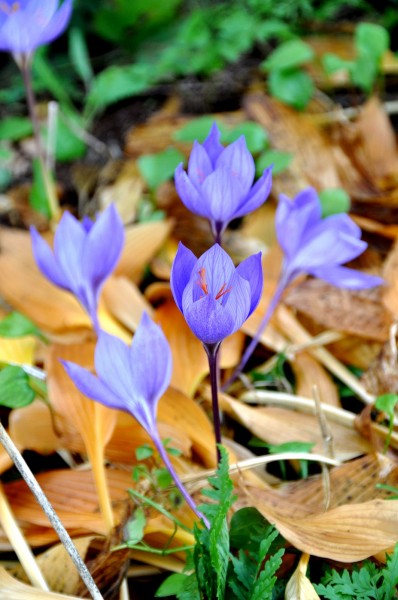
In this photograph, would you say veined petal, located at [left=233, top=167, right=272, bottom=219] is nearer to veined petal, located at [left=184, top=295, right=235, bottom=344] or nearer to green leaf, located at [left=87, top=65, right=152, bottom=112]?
veined petal, located at [left=184, top=295, right=235, bottom=344]

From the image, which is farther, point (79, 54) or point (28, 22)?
point (79, 54)

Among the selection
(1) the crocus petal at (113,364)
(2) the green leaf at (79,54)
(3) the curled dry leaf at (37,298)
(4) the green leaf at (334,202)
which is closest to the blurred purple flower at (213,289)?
(1) the crocus petal at (113,364)

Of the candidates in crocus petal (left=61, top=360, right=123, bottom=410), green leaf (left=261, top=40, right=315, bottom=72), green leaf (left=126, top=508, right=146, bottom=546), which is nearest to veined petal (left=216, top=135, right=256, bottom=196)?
crocus petal (left=61, top=360, right=123, bottom=410)

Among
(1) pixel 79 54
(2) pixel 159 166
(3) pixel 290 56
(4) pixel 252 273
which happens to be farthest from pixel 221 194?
(1) pixel 79 54

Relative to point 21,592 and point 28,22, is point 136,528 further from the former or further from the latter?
point 28,22

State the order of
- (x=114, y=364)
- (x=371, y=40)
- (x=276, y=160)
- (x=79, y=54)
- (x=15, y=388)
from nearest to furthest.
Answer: (x=114, y=364) < (x=15, y=388) < (x=276, y=160) < (x=371, y=40) < (x=79, y=54)
